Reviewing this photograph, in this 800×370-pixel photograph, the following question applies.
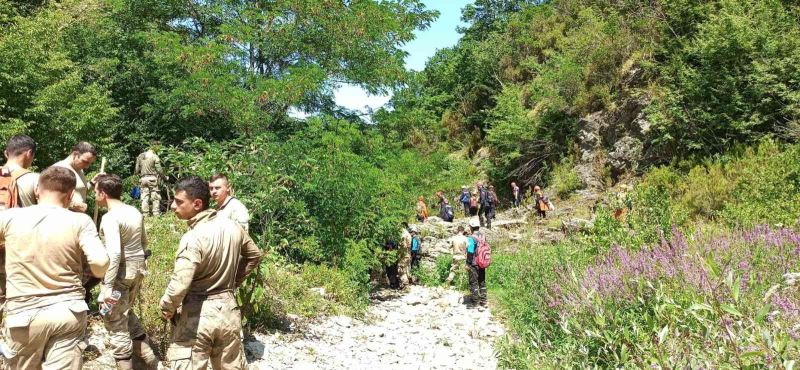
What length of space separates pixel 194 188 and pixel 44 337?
1.30 meters

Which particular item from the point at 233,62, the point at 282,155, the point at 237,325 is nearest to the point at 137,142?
the point at 233,62

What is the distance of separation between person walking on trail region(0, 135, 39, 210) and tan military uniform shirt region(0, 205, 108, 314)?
1.20 meters

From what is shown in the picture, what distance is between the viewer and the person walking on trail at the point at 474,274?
1095 centimetres

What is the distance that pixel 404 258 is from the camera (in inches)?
523

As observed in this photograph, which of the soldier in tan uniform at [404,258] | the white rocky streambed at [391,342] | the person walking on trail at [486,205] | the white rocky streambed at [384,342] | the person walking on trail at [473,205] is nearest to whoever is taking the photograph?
the white rocky streambed at [384,342]

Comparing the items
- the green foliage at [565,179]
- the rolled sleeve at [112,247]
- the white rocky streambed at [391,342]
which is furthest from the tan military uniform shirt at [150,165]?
the green foliage at [565,179]

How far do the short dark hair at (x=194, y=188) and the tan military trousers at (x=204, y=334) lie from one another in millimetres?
717

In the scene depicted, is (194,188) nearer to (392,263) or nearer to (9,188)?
(9,188)

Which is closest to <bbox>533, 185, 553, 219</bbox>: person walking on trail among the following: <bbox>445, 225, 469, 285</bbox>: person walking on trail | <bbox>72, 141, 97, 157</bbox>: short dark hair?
<bbox>445, 225, 469, 285</bbox>: person walking on trail

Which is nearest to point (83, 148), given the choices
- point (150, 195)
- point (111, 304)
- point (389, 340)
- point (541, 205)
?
point (111, 304)

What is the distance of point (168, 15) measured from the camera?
14.8 m

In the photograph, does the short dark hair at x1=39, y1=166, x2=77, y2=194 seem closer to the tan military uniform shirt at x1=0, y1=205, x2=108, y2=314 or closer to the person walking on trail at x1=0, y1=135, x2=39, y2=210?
the tan military uniform shirt at x1=0, y1=205, x2=108, y2=314

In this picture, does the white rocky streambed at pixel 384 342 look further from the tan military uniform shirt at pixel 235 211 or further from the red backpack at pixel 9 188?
the tan military uniform shirt at pixel 235 211

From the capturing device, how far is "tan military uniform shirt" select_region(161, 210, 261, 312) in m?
3.61
